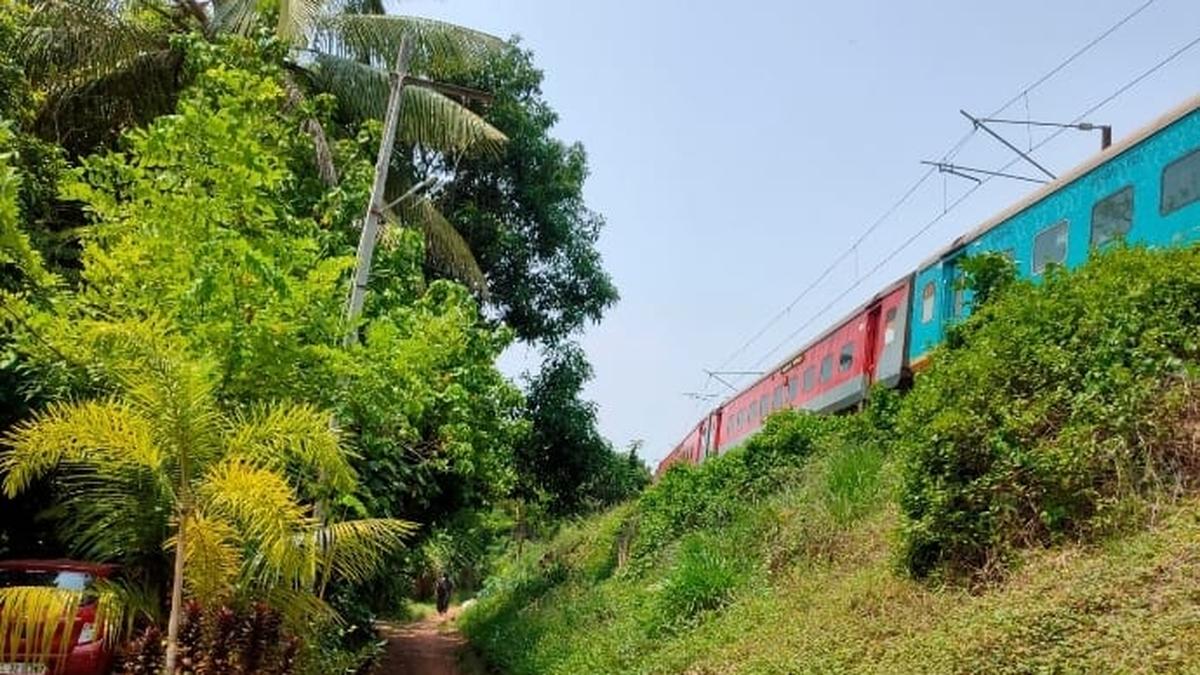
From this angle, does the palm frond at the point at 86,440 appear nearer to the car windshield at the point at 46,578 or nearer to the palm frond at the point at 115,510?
the palm frond at the point at 115,510

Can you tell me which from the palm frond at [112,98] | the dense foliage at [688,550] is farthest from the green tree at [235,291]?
the dense foliage at [688,550]

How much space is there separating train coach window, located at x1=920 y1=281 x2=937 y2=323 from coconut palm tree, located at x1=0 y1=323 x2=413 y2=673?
980 cm

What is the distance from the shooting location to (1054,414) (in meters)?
7.16

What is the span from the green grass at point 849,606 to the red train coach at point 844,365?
3325mm

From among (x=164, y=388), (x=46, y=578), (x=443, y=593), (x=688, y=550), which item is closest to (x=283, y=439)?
(x=164, y=388)

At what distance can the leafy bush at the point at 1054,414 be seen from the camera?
22.1 feet

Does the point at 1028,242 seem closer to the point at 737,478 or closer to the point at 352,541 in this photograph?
the point at 737,478

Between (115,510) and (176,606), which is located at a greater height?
(115,510)

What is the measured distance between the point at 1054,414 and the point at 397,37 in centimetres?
1002

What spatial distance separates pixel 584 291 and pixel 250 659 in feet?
45.8

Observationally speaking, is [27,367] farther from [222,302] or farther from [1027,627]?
[1027,627]

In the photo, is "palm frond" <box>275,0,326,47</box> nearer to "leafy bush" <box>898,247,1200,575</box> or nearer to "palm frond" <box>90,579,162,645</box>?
"palm frond" <box>90,579,162,645</box>

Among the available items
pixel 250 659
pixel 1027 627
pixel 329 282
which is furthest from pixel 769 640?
pixel 329 282

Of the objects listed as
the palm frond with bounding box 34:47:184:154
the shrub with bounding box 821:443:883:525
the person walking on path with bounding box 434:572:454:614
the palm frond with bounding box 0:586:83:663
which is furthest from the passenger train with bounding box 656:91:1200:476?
the person walking on path with bounding box 434:572:454:614
